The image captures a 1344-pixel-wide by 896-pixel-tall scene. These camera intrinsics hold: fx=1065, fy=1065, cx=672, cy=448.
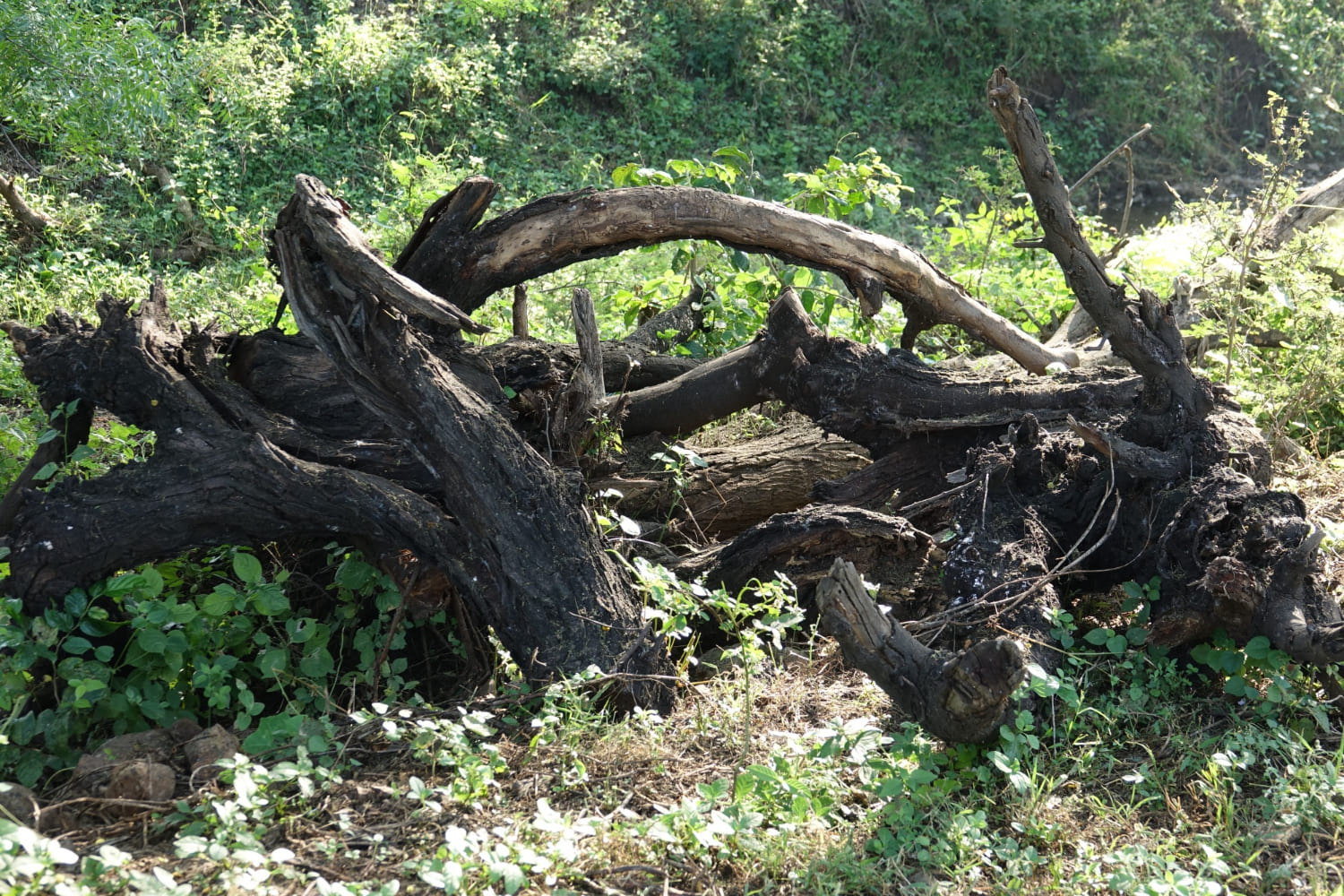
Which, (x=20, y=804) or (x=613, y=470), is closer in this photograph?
(x=20, y=804)

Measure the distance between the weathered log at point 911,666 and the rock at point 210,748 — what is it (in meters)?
1.47

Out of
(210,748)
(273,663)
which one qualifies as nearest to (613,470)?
(273,663)

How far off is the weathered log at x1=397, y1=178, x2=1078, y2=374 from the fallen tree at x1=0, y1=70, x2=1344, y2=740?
17 mm

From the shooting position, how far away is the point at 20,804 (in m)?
2.29

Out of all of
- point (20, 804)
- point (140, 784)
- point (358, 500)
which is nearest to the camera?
point (20, 804)

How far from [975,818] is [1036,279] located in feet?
14.7

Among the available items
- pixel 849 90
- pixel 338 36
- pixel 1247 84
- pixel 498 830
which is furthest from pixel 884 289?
pixel 1247 84

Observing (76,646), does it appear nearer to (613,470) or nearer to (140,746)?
(140,746)

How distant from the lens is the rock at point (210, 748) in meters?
2.54

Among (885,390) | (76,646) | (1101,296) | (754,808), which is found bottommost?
(754,808)

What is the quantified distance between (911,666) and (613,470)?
1.45 meters

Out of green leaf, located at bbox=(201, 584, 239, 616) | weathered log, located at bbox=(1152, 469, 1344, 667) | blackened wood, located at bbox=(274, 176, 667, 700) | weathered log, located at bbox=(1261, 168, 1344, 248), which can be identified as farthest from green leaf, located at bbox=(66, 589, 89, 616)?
weathered log, located at bbox=(1261, 168, 1344, 248)

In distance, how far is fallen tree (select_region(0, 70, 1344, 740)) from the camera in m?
2.85

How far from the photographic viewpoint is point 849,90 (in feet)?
39.0
